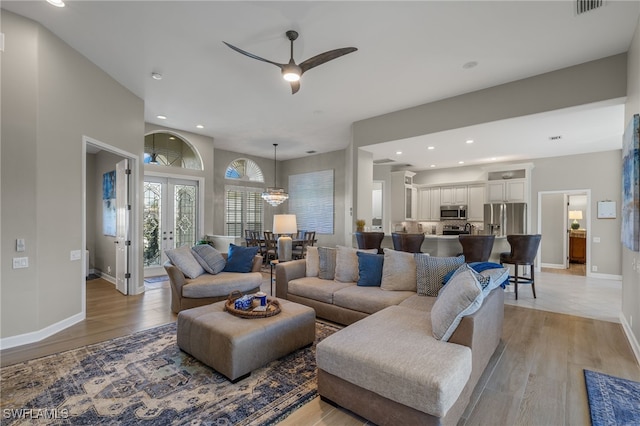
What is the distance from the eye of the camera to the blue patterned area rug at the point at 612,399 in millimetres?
1992

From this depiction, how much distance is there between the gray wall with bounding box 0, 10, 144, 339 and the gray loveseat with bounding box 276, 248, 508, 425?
3378mm

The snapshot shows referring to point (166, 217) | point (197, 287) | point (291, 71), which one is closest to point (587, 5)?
point (291, 71)

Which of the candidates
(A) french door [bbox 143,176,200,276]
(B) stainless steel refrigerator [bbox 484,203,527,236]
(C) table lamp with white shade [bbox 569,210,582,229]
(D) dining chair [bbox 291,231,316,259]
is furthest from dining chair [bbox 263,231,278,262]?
(C) table lamp with white shade [bbox 569,210,582,229]

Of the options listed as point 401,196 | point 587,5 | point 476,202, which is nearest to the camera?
point 587,5

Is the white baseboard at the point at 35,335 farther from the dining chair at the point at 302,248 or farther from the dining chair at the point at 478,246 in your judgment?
the dining chair at the point at 478,246

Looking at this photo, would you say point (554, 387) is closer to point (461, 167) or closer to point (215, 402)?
point (215, 402)

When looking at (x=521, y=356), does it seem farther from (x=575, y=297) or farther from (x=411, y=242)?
(x=575, y=297)

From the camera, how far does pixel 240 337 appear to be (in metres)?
2.36

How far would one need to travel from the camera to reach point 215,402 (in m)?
2.13

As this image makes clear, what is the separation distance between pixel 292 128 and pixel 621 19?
5298 millimetres

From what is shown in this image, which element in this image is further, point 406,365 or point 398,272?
point 398,272

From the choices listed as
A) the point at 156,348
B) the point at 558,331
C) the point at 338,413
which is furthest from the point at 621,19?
the point at 156,348

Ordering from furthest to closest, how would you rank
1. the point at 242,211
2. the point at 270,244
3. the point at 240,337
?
1. the point at 242,211
2. the point at 270,244
3. the point at 240,337

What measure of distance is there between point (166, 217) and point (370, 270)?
5.44 metres
